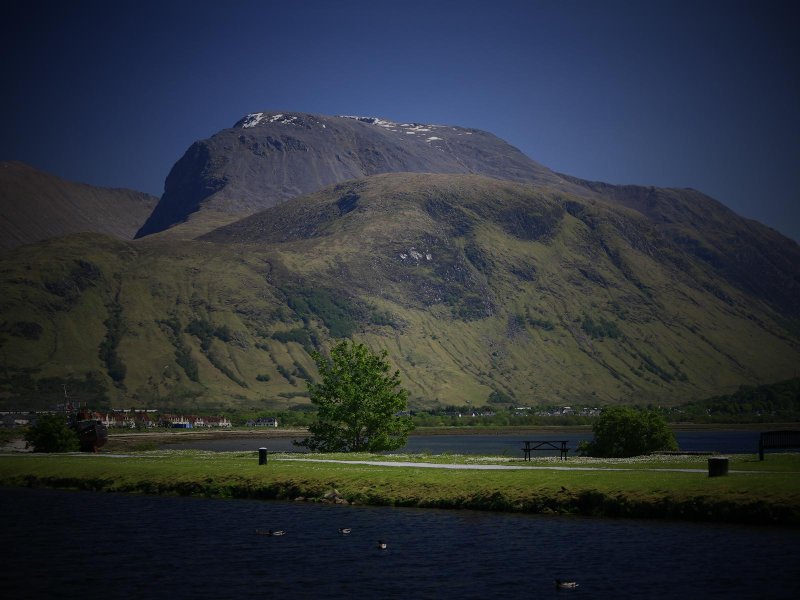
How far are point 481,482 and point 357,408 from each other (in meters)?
40.3

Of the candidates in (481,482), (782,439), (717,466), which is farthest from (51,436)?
(717,466)

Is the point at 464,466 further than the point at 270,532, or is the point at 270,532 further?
the point at 464,466

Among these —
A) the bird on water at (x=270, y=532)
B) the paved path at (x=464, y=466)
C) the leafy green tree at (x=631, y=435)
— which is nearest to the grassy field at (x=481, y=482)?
the paved path at (x=464, y=466)

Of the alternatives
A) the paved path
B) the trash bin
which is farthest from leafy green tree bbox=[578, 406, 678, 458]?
the trash bin

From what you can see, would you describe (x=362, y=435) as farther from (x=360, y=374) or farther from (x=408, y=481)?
(x=408, y=481)

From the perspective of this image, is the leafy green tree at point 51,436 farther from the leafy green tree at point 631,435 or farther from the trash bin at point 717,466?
the trash bin at point 717,466

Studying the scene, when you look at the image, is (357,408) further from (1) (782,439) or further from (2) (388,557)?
(2) (388,557)

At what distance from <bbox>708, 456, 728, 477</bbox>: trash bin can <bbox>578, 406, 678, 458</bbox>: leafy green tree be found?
3007cm

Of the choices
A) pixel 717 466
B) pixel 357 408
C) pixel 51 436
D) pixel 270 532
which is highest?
pixel 357 408

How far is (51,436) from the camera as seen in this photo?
110 metres

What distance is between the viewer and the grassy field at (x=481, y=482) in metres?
50.9

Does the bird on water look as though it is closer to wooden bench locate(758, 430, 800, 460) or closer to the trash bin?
the trash bin

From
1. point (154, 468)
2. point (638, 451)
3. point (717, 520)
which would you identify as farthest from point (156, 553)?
point (638, 451)

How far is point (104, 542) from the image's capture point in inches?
1971
